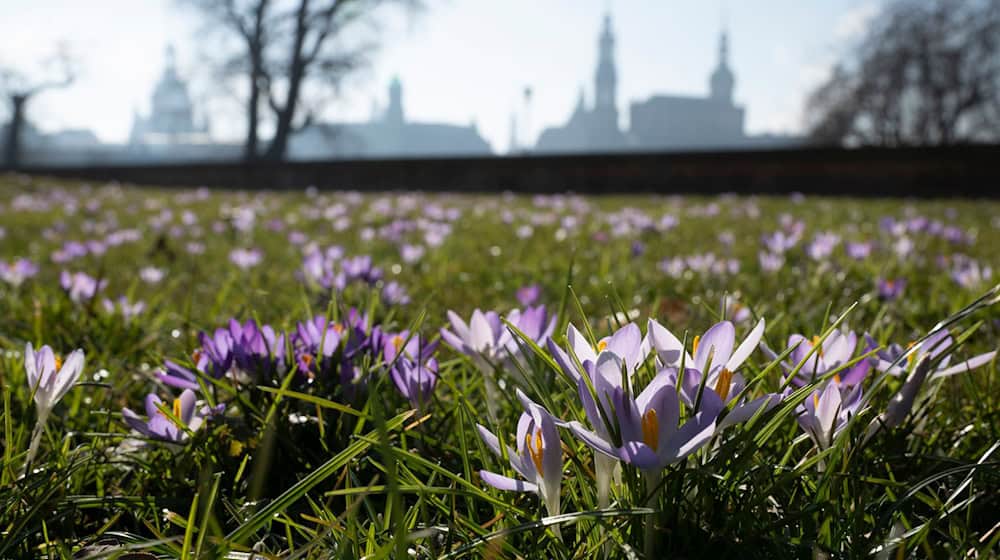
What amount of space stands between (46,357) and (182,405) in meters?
0.16

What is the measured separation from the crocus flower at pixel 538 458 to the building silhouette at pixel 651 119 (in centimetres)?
15754

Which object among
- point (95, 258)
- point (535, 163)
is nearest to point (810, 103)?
point (535, 163)

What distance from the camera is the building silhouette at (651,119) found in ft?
547

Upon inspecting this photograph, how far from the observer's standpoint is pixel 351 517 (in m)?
0.60

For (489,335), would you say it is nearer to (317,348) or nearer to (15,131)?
(317,348)

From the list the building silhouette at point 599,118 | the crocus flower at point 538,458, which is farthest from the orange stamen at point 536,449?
the building silhouette at point 599,118

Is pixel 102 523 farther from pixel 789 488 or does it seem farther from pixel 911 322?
pixel 911 322

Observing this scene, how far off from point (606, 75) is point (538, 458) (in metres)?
190

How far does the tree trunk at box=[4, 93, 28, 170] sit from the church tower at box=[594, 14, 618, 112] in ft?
502

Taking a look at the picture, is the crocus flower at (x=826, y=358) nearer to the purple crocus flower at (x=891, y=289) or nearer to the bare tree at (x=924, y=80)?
the purple crocus flower at (x=891, y=289)

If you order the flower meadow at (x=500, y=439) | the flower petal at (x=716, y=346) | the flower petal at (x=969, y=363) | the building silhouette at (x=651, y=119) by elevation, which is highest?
the building silhouette at (x=651, y=119)

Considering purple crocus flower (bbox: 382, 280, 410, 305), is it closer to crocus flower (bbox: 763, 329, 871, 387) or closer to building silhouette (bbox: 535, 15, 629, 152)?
crocus flower (bbox: 763, 329, 871, 387)

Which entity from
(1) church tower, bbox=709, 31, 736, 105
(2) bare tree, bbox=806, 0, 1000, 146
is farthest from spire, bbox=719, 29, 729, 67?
(2) bare tree, bbox=806, 0, 1000, 146

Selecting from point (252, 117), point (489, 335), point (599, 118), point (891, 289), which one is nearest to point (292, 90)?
point (252, 117)
